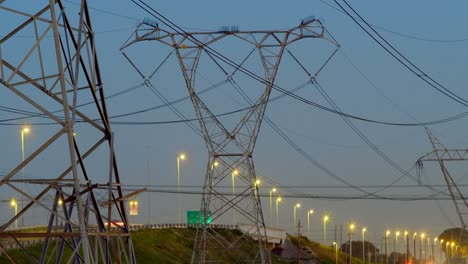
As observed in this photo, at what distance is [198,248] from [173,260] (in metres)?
33.1

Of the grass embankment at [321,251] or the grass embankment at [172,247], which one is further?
the grass embankment at [321,251]

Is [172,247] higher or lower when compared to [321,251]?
higher

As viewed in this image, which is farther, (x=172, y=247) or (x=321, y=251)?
(x=321, y=251)

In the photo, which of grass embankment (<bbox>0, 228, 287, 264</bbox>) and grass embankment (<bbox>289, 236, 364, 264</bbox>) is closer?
grass embankment (<bbox>0, 228, 287, 264</bbox>)

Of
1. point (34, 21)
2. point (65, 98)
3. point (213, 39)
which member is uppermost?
point (213, 39)

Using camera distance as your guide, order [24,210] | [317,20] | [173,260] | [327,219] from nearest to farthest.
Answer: [24,210]
[317,20]
[173,260]
[327,219]

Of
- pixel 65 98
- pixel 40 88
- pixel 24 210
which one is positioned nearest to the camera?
pixel 65 98

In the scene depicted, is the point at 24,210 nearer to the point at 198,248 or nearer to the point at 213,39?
the point at 213,39

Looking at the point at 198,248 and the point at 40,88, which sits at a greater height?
the point at 40,88

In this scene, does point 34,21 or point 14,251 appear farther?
point 14,251

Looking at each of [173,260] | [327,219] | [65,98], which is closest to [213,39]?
[65,98]

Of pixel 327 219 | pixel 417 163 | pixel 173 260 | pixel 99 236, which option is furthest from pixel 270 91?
pixel 327 219

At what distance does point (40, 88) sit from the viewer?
91.6 ft

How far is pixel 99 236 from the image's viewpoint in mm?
30438
